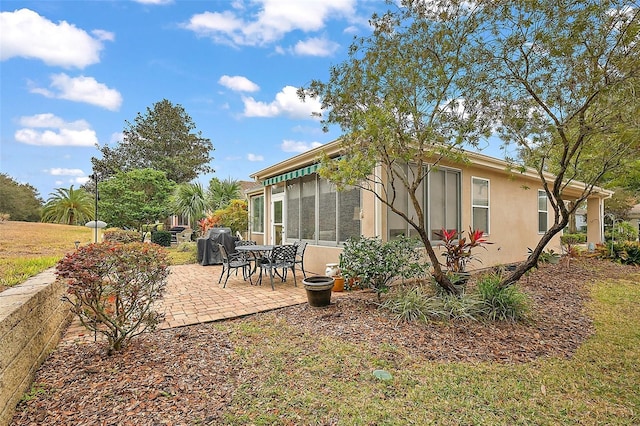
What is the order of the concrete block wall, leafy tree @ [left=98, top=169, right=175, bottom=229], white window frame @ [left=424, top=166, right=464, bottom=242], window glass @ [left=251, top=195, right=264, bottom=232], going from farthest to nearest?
leafy tree @ [left=98, top=169, right=175, bottom=229]
window glass @ [left=251, top=195, right=264, bottom=232]
white window frame @ [left=424, top=166, right=464, bottom=242]
the concrete block wall

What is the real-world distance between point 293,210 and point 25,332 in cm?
703

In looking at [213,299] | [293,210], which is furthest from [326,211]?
[213,299]

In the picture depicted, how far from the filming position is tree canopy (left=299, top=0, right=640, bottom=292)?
13.7 feet

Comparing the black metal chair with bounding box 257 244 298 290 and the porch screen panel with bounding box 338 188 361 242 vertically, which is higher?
the porch screen panel with bounding box 338 188 361 242

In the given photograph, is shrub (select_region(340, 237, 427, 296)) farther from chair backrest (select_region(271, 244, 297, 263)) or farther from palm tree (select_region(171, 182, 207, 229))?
palm tree (select_region(171, 182, 207, 229))

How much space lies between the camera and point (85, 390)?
288 cm

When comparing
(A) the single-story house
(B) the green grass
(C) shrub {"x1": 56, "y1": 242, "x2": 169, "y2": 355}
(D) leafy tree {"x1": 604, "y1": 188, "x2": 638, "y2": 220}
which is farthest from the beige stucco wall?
(D) leafy tree {"x1": 604, "y1": 188, "x2": 638, "y2": 220}

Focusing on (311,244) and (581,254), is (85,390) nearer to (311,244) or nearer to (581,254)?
(311,244)

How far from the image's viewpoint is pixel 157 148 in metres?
28.1

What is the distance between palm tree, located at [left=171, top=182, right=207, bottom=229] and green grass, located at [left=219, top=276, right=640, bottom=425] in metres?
15.3

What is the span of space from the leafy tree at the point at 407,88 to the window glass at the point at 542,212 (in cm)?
843

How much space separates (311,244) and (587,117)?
6.26m

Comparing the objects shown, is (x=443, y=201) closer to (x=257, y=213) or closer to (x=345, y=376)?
(x=345, y=376)

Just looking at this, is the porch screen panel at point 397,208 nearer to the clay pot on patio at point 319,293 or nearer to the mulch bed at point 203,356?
the mulch bed at point 203,356
